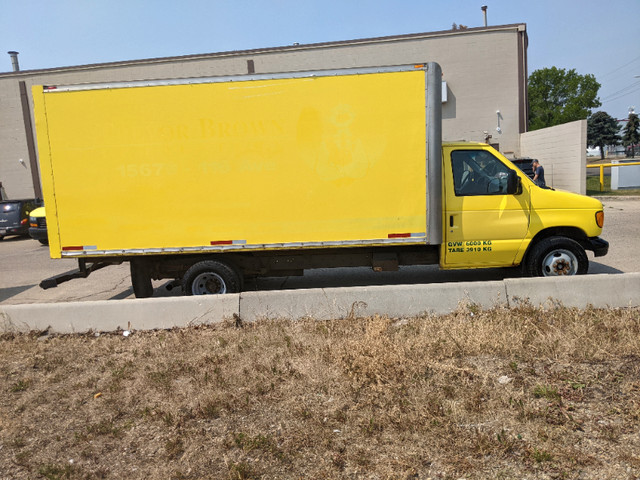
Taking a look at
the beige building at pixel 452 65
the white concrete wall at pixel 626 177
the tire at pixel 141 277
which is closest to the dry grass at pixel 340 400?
the tire at pixel 141 277

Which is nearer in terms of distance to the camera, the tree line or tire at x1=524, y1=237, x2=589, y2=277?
tire at x1=524, y1=237, x2=589, y2=277

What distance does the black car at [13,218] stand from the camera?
16875mm

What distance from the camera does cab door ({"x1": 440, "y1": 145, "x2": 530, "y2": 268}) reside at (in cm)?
636

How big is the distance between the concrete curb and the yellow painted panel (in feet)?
2.86

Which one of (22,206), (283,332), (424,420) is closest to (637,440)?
(424,420)

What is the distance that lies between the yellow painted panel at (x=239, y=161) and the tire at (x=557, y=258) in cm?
167

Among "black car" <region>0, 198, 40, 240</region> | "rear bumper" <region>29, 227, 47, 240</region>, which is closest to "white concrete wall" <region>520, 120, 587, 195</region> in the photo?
"rear bumper" <region>29, 227, 47, 240</region>

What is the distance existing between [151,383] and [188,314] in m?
1.45

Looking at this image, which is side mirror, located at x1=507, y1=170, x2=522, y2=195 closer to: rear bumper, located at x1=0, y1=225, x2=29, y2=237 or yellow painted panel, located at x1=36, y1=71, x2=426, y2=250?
yellow painted panel, located at x1=36, y1=71, x2=426, y2=250

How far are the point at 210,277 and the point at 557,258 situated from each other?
476 cm

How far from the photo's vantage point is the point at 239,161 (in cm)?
613

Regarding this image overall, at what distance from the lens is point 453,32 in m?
23.3

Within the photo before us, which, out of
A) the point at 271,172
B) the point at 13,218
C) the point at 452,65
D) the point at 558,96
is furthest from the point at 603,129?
the point at 271,172

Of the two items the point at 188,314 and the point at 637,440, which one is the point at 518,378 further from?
the point at 188,314
